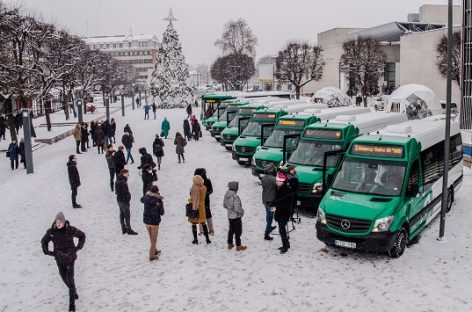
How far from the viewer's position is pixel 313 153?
47.8ft

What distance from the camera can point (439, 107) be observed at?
46.6 metres

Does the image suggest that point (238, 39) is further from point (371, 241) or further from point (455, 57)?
point (371, 241)

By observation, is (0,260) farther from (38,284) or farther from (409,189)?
(409,189)

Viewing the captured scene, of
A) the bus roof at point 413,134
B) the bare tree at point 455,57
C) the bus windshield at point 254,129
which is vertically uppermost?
the bare tree at point 455,57

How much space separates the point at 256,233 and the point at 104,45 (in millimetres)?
184637

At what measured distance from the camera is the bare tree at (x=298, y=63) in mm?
66688

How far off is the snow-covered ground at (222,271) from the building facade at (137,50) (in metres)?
156

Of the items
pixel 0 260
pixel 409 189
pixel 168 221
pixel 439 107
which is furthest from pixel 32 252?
pixel 439 107

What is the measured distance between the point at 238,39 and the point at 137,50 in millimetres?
91208

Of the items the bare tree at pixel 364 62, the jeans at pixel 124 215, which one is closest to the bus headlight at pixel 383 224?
the jeans at pixel 124 215

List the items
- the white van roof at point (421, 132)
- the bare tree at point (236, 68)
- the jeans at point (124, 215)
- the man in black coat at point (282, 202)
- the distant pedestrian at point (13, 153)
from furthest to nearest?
1. the bare tree at point (236, 68)
2. the distant pedestrian at point (13, 153)
3. the jeans at point (124, 215)
4. the white van roof at point (421, 132)
5. the man in black coat at point (282, 202)

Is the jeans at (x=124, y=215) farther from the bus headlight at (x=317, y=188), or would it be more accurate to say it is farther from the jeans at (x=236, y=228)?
the bus headlight at (x=317, y=188)

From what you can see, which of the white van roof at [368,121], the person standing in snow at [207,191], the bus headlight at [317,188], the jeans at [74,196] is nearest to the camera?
the person standing in snow at [207,191]

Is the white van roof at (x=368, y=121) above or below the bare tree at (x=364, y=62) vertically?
below
